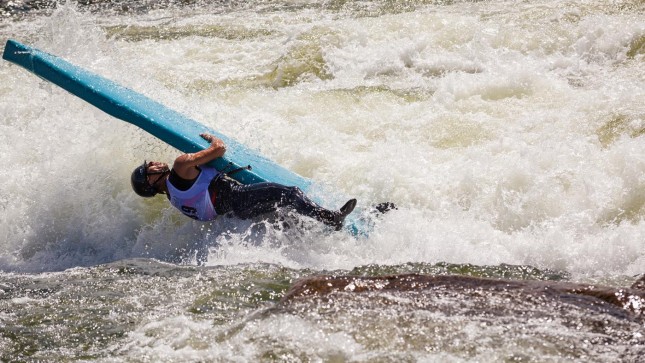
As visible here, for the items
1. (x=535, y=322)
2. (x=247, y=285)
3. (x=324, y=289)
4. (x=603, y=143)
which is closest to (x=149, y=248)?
(x=247, y=285)

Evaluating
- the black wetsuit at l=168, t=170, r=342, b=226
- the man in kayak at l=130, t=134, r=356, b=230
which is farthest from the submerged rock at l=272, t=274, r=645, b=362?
the man in kayak at l=130, t=134, r=356, b=230

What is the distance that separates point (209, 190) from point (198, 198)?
0.10 metres

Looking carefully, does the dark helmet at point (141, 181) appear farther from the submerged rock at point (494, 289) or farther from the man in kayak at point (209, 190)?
the submerged rock at point (494, 289)

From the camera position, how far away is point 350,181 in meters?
6.17

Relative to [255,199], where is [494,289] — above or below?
above

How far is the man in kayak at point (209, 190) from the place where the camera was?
526 centimetres

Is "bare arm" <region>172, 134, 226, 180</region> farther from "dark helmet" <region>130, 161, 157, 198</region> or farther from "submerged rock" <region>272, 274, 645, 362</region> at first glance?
"submerged rock" <region>272, 274, 645, 362</region>

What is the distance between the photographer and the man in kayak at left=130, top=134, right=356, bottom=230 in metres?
5.26

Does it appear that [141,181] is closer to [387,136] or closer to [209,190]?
[209,190]

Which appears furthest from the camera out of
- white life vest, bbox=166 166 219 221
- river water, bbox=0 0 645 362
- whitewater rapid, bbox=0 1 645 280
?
white life vest, bbox=166 166 219 221

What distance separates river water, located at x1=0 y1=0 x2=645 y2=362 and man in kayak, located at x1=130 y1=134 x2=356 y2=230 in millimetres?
162

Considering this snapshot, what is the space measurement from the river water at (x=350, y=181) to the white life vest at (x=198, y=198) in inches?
8.3

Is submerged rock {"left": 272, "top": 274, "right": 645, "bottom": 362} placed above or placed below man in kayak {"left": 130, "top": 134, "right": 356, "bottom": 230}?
above

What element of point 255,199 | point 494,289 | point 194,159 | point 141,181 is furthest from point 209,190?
point 494,289
